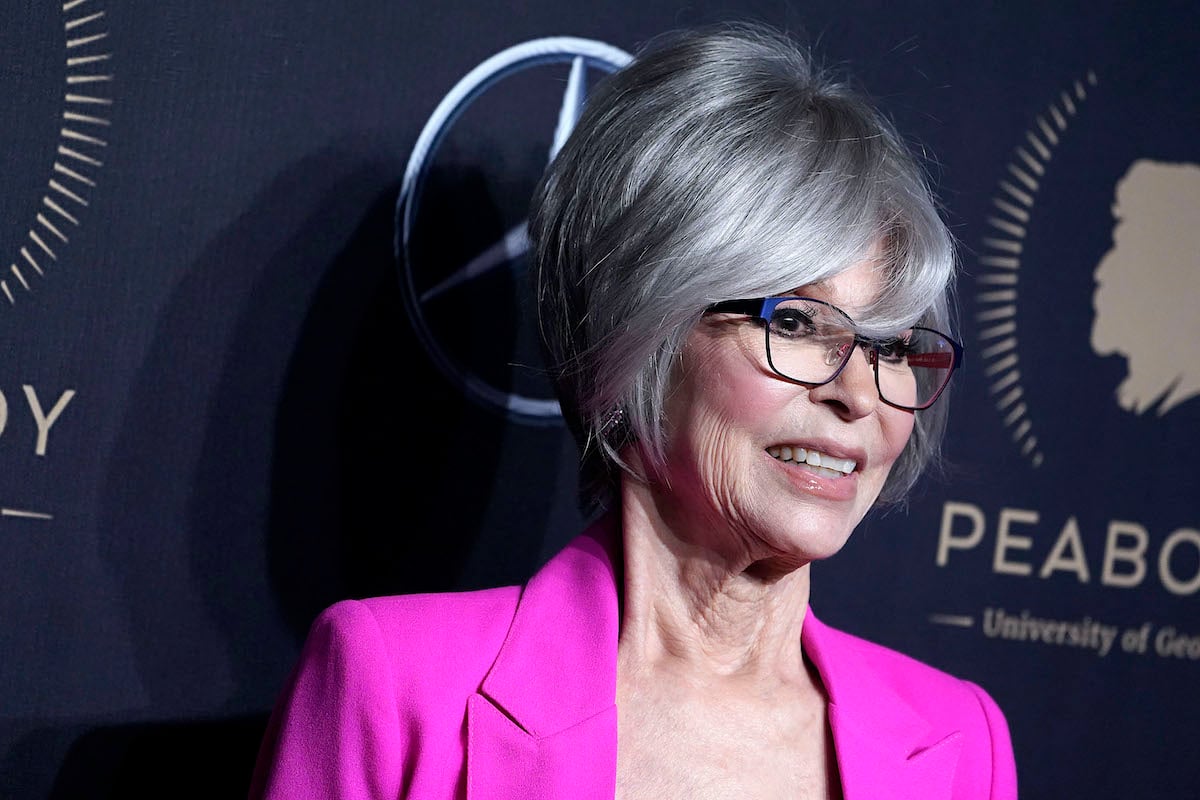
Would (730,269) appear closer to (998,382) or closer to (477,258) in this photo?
(477,258)

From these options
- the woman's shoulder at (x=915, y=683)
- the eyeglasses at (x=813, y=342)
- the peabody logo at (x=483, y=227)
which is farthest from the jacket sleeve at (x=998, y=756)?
the peabody logo at (x=483, y=227)

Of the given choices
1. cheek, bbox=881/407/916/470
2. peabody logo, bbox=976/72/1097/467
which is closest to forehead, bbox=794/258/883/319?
cheek, bbox=881/407/916/470

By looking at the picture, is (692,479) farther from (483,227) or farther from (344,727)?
(483,227)

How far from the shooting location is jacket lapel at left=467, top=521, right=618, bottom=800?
130 centimetres

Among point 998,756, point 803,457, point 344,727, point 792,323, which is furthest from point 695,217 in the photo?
point 998,756

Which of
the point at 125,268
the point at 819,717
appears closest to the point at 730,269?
the point at 819,717

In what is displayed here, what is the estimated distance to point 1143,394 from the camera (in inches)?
80.0

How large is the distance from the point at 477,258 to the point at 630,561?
556mm

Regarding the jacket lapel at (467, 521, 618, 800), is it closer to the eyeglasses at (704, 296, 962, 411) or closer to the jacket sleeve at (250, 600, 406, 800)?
the jacket sleeve at (250, 600, 406, 800)

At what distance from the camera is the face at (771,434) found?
1337 mm

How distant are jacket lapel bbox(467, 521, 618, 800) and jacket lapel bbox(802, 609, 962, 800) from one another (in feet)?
0.92

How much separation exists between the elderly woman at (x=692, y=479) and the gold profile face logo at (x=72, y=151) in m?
0.56

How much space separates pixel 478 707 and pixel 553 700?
0.26 feet

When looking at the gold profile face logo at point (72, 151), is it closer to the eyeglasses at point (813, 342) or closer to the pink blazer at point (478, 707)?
the pink blazer at point (478, 707)
